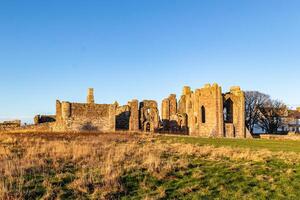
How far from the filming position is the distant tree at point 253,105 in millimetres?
62500

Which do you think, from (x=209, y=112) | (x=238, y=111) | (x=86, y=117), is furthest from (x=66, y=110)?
(x=238, y=111)

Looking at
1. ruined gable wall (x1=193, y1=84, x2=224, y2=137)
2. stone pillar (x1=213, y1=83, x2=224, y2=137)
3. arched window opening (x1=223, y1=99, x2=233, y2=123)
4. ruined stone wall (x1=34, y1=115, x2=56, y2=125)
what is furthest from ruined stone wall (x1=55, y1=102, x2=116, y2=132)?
arched window opening (x1=223, y1=99, x2=233, y2=123)

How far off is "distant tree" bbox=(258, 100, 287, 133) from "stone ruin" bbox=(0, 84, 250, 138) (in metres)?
15.4

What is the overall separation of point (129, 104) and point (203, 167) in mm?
35319

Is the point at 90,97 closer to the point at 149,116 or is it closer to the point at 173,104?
the point at 149,116

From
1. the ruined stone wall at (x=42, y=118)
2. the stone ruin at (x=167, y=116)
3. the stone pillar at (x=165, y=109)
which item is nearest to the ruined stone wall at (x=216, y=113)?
the stone ruin at (x=167, y=116)

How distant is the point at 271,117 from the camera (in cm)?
6297

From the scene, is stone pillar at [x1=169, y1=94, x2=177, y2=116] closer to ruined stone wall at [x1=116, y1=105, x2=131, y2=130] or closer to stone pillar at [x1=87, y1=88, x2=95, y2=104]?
ruined stone wall at [x1=116, y1=105, x2=131, y2=130]

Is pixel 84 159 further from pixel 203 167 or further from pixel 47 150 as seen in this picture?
A: pixel 203 167

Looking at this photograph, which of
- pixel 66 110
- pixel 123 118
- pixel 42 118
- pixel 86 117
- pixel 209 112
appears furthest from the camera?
pixel 42 118

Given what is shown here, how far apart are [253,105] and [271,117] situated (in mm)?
4014

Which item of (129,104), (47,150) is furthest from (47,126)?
(47,150)

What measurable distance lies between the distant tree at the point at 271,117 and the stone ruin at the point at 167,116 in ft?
50.4

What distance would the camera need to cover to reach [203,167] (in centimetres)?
1246
